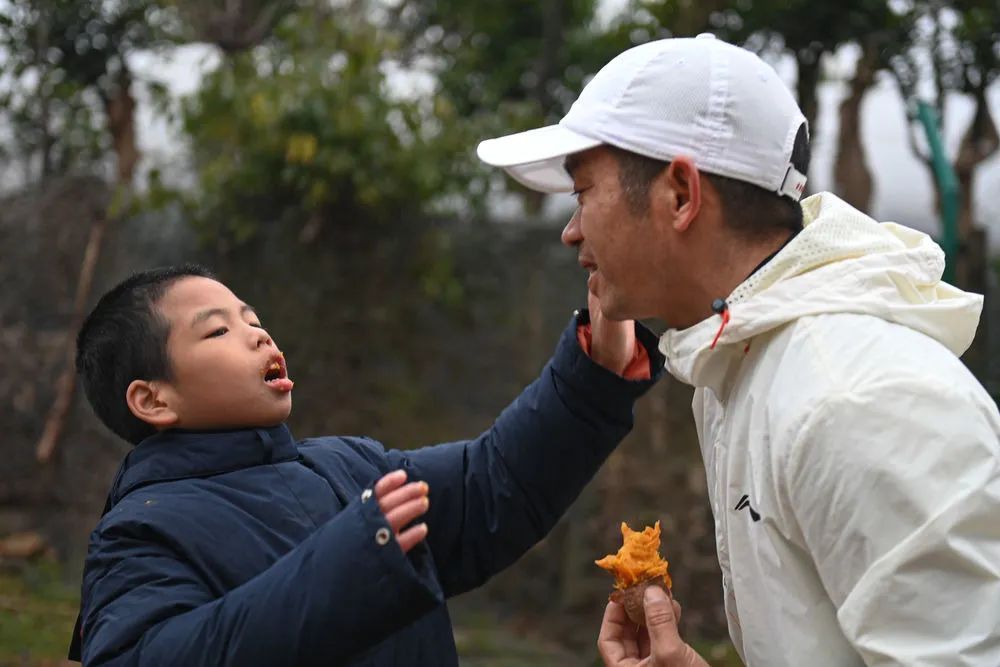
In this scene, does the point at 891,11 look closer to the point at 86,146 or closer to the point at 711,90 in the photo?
the point at 711,90

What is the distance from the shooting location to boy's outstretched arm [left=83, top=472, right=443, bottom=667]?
1679mm

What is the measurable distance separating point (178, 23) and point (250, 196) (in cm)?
204

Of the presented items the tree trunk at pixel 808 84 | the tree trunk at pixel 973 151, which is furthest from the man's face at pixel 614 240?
the tree trunk at pixel 808 84

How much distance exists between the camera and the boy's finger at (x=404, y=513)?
1.69m

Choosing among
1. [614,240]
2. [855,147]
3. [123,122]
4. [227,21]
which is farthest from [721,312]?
[123,122]

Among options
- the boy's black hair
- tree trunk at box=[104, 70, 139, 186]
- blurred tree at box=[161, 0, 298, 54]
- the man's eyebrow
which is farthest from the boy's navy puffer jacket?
tree trunk at box=[104, 70, 139, 186]

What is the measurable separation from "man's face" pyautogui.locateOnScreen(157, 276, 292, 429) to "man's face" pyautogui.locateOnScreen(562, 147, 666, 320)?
2.05ft

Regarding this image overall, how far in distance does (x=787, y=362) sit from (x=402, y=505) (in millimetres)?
584

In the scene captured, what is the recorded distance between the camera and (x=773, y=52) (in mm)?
5973

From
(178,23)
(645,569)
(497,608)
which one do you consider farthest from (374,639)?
(178,23)

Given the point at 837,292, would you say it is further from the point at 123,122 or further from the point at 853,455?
the point at 123,122

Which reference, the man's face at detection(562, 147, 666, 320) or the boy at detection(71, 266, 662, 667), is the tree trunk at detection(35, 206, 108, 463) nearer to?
the boy at detection(71, 266, 662, 667)

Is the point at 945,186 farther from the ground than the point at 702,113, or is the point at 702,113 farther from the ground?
the point at 702,113

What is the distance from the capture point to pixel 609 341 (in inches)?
90.7
